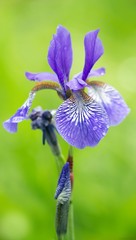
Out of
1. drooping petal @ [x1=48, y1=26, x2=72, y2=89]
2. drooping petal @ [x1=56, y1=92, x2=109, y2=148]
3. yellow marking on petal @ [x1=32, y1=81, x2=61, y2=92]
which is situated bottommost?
drooping petal @ [x1=56, y1=92, x2=109, y2=148]

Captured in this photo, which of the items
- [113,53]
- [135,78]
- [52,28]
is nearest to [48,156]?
[135,78]

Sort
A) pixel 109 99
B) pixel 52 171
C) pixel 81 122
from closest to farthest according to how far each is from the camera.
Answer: pixel 81 122, pixel 109 99, pixel 52 171

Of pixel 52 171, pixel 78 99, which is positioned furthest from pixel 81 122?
pixel 52 171

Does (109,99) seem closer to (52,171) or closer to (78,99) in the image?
(78,99)

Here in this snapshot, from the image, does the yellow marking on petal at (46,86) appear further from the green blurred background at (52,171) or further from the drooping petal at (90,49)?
the green blurred background at (52,171)

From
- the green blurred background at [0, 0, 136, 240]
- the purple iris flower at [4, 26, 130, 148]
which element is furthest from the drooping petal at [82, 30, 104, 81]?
the green blurred background at [0, 0, 136, 240]

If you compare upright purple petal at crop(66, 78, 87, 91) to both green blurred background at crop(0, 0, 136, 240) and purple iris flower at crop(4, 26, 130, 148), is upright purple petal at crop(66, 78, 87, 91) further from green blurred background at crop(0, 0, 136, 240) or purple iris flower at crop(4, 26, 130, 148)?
green blurred background at crop(0, 0, 136, 240)

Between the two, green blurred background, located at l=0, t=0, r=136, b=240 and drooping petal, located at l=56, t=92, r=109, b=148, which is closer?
drooping petal, located at l=56, t=92, r=109, b=148

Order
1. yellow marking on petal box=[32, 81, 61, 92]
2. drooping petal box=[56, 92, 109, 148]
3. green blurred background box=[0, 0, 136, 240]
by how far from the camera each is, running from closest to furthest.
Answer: drooping petal box=[56, 92, 109, 148], yellow marking on petal box=[32, 81, 61, 92], green blurred background box=[0, 0, 136, 240]
